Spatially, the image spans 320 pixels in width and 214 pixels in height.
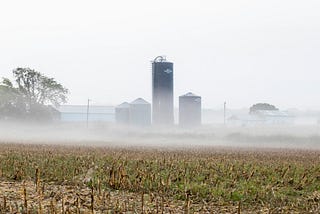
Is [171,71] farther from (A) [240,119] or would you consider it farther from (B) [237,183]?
(B) [237,183]

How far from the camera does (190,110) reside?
222 feet

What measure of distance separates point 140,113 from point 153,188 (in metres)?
54.8

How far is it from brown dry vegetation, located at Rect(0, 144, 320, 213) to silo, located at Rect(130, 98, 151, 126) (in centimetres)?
4929

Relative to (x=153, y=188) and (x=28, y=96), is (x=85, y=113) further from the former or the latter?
(x=153, y=188)

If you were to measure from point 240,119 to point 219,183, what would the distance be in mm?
75421

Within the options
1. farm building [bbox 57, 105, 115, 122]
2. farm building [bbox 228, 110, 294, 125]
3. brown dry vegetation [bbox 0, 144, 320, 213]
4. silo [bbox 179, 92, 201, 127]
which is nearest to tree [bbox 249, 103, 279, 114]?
farm building [bbox 228, 110, 294, 125]

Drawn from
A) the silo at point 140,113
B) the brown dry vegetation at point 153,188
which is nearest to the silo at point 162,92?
the silo at point 140,113

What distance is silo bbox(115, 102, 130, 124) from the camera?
69344mm

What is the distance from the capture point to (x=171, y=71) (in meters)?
65.6

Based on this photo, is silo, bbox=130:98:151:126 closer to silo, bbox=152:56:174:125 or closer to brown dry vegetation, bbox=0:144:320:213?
silo, bbox=152:56:174:125

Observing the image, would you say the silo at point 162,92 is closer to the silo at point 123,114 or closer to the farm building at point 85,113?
the silo at point 123,114

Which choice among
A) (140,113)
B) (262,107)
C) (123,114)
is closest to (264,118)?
(262,107)

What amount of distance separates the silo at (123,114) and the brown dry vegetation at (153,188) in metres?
53.1

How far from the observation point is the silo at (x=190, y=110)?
66.1m
